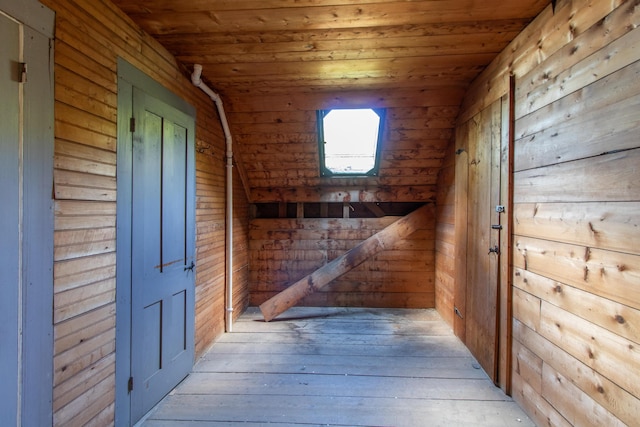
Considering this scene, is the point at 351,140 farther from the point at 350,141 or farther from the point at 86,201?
the point at 86,201

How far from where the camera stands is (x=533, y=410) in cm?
175

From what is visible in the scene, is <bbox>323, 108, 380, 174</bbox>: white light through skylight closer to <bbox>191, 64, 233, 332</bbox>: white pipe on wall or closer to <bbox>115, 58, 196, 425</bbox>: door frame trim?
<bbox>191, 64, 233, 332</bbox>: white pipe on wall

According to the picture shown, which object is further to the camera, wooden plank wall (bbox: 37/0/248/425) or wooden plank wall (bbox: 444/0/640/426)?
wooden plank wall (bbox: 37/0/248/425)

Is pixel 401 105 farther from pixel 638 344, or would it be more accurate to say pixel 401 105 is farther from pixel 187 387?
pixel 187 387

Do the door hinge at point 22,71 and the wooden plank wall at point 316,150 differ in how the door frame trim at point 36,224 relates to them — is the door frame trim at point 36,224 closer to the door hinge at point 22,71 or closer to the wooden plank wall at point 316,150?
the door hinge at point 22,71

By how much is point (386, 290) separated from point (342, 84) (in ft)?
8.27

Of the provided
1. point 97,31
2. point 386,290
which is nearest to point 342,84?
point 97,31

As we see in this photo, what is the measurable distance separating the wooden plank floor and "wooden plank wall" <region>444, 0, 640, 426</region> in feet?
1.36

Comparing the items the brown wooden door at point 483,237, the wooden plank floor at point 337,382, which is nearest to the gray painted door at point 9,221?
the wooden plank floor at point 337,382

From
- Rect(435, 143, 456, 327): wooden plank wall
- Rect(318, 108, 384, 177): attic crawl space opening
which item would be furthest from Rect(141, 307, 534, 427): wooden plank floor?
Rect(318, 108, 384, 177): attic crawl space opening

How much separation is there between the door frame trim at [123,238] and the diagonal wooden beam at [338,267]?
1755mm

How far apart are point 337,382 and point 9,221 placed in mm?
2048

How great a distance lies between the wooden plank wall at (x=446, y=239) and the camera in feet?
10.2

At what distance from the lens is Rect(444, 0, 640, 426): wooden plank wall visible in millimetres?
1174
